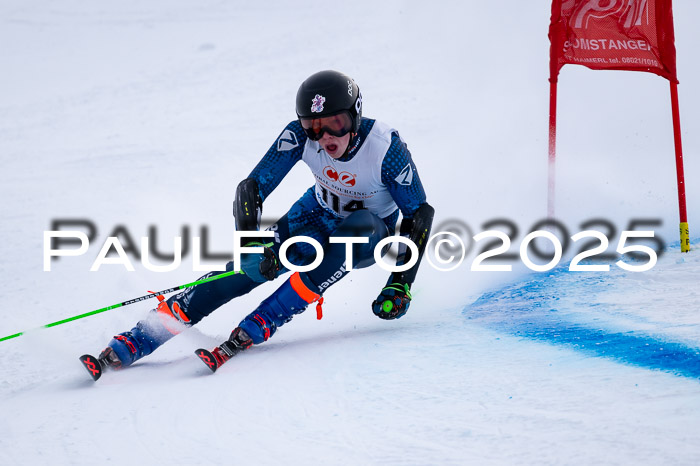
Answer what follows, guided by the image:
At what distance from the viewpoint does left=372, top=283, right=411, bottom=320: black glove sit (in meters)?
3.33

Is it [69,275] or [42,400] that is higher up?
[69,275]

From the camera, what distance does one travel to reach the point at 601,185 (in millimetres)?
5992

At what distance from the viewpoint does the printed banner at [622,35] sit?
4.66 m

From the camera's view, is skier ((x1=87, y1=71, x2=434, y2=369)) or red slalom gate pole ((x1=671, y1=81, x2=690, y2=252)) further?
red slalom gate pole ((x1=671, y1=81, x2=690, y2=252))

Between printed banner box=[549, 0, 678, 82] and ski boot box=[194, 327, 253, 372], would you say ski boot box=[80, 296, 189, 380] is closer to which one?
ski boot box=[194, 327, 253, 372]

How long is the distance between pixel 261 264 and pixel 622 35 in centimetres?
282

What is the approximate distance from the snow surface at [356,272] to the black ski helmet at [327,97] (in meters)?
1.07

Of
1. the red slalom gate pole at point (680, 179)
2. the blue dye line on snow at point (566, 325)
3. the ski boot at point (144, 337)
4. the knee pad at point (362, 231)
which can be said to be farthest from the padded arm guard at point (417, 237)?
the red slalom gate pole at point (680, 179)

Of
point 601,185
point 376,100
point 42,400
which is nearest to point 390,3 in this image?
point 376,100

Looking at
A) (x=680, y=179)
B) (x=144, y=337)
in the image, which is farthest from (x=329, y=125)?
(x=680, y=179)

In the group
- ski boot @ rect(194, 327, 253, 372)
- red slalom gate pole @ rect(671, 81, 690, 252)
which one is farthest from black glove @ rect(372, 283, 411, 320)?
red slalom gate pole @ rect(671, 81, 690, 252)

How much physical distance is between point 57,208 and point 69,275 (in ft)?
5.11

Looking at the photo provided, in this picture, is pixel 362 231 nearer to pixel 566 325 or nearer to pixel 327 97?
pixel 327 97

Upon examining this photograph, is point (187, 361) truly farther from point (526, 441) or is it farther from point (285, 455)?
point (526, 441)
